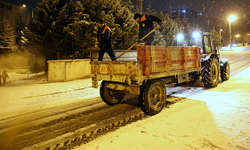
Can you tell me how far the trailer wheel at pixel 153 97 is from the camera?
4590mm

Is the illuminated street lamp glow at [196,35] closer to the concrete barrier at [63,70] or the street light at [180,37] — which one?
the street light at [180,37]

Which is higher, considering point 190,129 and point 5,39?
point 5,39

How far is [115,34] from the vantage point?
14.3 metres

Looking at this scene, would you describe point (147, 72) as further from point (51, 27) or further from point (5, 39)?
point (5, 39)

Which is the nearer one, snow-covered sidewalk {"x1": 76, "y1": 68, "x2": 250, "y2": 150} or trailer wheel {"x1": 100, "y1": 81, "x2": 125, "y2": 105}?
snow-covered sidewalk {"x1": 76, "y1": 68, "x2": 250, "y2": 150}

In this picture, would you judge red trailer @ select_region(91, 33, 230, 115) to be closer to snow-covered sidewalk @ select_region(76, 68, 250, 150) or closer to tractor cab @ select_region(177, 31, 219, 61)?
snow-covered sidewalk @ select_region(76, 68, 250, 150)

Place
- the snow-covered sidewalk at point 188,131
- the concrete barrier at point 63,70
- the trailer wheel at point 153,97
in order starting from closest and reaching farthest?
the snow-covered sidewalk at point 188,131 < the trailer wheel at point 153,97 < the concrete barrier at point 63,70

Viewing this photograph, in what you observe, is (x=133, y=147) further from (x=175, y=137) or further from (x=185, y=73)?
(x=185, y=73)

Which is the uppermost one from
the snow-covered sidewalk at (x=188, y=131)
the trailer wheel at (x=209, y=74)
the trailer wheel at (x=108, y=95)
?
the trailer wheel at (x=209, y=74)

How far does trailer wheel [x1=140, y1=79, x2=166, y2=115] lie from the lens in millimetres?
4590

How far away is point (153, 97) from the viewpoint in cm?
485

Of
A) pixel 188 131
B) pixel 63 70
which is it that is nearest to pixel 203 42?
pixel 188 131

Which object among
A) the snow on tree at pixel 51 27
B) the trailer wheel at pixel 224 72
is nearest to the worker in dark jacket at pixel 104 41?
the trailer wheel at pixel 224 72

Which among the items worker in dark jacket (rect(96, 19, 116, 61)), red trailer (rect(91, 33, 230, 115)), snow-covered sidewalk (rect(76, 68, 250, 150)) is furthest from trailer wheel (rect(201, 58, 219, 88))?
worker in dark jacket (rect(96, 19, 116, 61))
